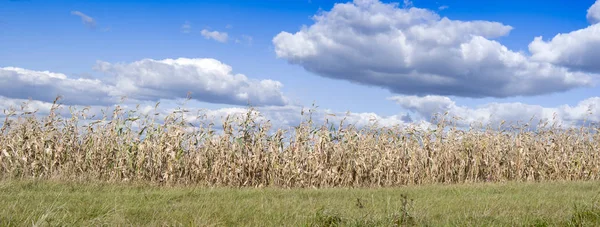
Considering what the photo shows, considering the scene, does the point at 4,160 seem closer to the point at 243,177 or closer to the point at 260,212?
the point at 243,177

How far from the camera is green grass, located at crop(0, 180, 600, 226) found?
709 centimetres

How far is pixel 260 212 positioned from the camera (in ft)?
27.2

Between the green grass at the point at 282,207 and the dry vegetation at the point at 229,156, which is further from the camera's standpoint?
the dry vegetation at the point at 229,156

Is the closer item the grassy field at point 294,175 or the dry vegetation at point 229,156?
the grassy field at point 294,175

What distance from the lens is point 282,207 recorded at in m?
8.98

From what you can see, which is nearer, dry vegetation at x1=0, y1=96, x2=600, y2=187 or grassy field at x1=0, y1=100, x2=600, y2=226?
grassy field at x1=0, y1=100, x2=600, y2=226

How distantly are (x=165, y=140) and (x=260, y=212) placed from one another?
6671 millimetres

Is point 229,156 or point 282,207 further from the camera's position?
point 229,156

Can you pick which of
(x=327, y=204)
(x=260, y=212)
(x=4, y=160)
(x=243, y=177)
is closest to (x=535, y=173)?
(x=243, y=177)

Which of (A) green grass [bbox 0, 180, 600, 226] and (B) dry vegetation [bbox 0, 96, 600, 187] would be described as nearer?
(A) green grass [bbox 0, 180, 600, 226]

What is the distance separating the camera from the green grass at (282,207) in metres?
7.09

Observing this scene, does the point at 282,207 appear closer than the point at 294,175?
Yes

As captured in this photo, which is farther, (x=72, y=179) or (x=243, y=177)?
(x=243, y=177)

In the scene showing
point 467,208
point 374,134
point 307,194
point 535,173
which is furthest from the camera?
point 535,173
